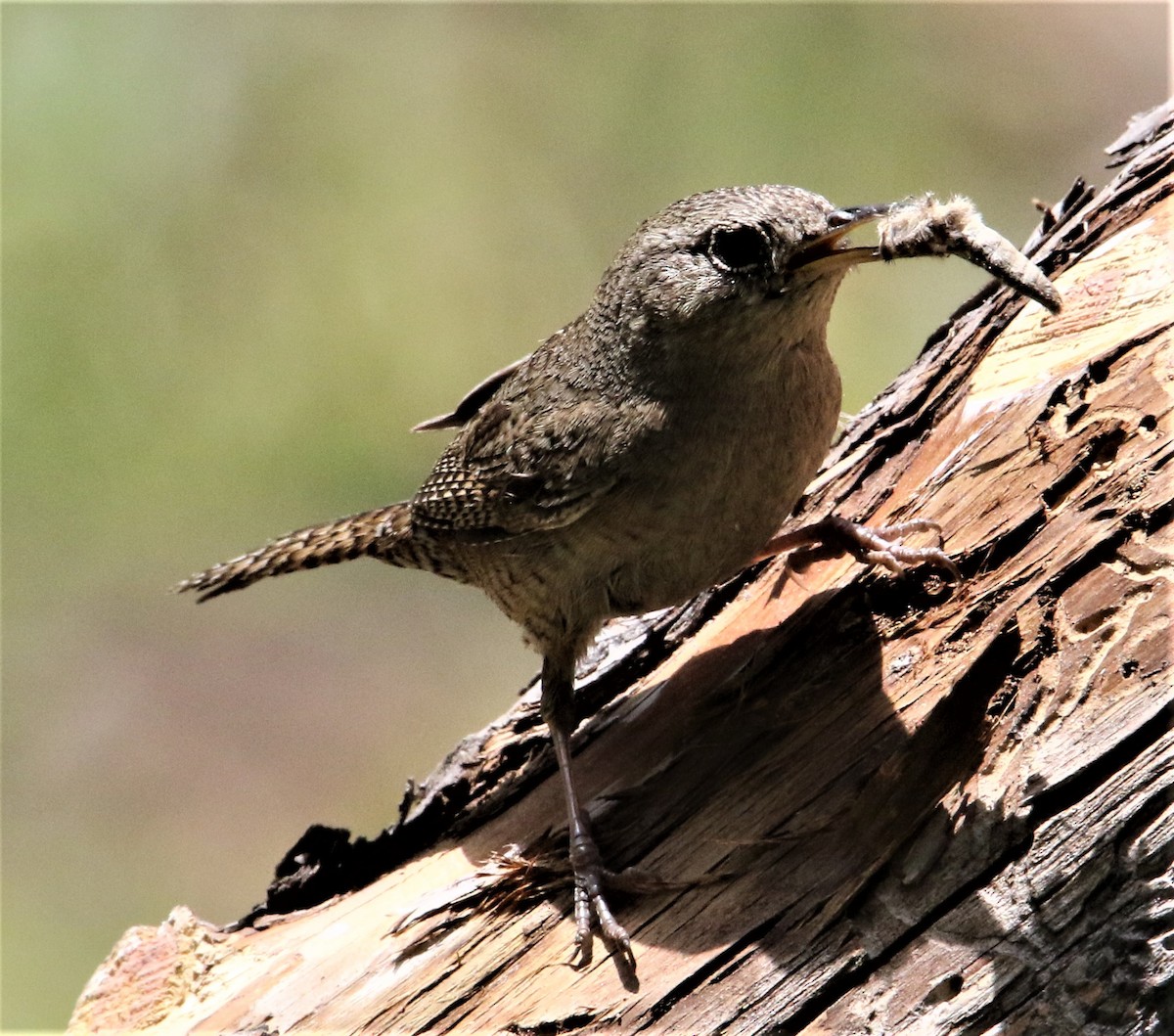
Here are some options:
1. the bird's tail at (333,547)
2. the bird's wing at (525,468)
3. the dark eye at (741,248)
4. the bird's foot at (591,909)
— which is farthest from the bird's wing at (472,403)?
the bird's foot at (591,909)

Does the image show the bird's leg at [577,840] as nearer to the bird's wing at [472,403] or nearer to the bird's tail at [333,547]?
the bird's tail at [333,547]

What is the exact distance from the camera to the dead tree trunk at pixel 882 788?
2922 mm

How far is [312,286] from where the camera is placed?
337 inches

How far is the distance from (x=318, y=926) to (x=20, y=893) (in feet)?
11.6

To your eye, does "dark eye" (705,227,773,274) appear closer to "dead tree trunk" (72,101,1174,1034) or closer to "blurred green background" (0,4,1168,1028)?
"dead tree trunk" (72,101,1174,1034)

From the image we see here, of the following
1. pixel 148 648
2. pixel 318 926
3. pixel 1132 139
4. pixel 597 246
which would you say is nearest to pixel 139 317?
pixel 148 648

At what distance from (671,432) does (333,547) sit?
1.47 m

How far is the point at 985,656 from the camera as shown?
323cm

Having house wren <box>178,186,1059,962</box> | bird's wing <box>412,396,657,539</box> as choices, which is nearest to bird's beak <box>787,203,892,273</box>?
house wren <box>178,186,1059,962</box>

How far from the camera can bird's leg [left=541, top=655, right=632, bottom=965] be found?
3.41 metres

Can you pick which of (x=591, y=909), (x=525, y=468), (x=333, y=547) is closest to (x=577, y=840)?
(x=591, y=909)

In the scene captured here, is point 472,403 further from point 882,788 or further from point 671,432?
point 882,788

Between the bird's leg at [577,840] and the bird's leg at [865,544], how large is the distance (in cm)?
72

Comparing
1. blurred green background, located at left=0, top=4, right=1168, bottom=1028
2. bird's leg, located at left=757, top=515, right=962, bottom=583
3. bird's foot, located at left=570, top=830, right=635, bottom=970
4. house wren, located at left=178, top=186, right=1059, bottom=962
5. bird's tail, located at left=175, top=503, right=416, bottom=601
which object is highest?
blurred green background, located at left=0, top=4, right=1168, bottom=1028
